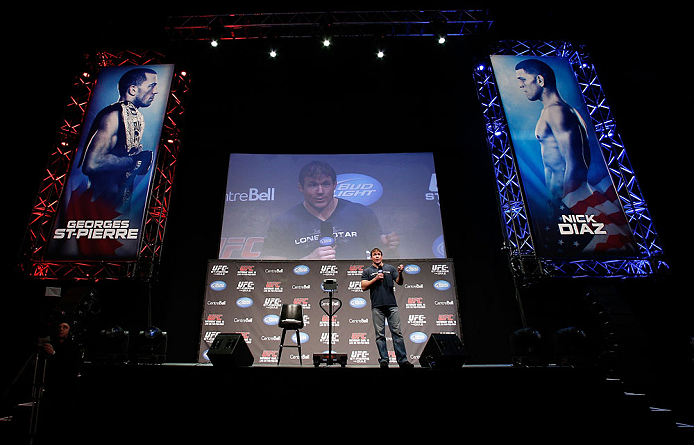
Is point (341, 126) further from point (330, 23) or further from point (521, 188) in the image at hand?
point (521, 188)

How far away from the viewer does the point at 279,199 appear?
7922 millimetres

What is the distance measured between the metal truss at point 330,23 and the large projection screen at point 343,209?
2495 mm

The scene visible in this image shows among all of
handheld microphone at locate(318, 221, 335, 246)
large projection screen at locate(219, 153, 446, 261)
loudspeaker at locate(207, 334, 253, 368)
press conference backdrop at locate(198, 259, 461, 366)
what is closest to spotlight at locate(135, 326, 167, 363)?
press conference backdrop at locate(198, 259, 461, 366)

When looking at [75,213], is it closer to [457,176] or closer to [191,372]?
[191,372]

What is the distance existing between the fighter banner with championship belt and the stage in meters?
3.63

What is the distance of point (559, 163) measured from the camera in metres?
7.07

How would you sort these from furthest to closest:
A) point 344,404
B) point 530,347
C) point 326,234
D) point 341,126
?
point 341,126
point 326,234
point 530,347
point 344,404

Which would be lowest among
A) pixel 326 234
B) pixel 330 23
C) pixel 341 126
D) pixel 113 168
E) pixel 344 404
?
pixel 344 404

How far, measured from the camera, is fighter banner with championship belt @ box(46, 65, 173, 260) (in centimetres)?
652

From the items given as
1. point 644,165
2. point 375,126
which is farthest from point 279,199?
point 644,165

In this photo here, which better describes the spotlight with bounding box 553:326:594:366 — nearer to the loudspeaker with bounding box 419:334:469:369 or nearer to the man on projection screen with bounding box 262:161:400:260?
the loudspeaker with bounding box 419:334:469:369

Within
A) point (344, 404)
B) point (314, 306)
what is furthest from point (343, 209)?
point (344, 404)

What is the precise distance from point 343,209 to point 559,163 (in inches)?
163

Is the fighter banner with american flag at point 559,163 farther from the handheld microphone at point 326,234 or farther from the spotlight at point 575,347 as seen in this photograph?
the handheld microphone at point 326,234
